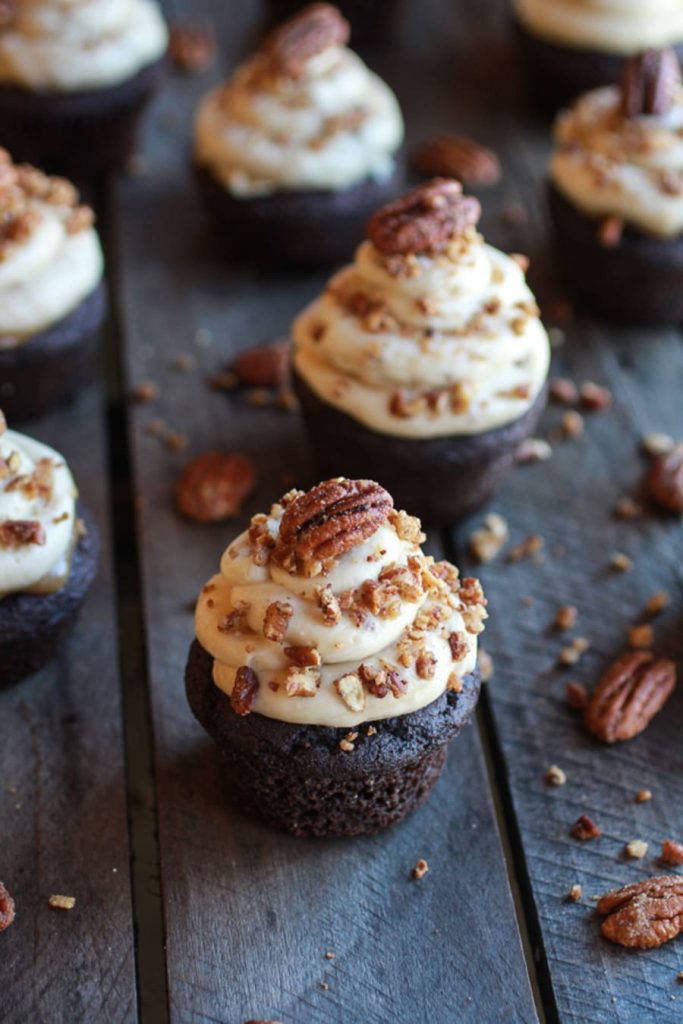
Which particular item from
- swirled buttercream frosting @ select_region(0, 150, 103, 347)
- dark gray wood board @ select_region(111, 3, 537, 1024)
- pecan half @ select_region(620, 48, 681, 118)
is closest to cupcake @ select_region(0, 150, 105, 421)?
swirled buttercream frosting @ select_region(0, 150, 103, 347)

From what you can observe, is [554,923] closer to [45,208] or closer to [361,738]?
[361,738]

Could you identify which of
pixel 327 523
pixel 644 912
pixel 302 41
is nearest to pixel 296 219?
pixel 302 41

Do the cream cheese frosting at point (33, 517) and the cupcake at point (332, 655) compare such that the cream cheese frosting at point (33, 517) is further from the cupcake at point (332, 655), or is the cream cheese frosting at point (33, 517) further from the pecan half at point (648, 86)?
the pecan half at point (648, 86)

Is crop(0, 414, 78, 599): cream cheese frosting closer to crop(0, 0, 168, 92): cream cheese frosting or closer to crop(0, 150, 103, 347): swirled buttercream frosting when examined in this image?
crop(0, 150, 103, 347): swirled buttercream frosting

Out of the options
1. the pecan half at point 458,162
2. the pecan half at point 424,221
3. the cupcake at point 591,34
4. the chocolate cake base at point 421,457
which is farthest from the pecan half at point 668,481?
the cupcake at point 591,34

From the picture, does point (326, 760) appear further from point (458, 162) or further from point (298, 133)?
point (458, 162)
